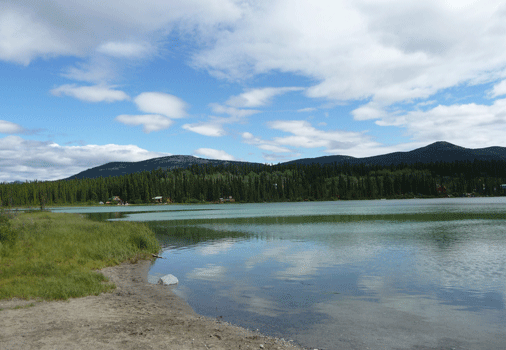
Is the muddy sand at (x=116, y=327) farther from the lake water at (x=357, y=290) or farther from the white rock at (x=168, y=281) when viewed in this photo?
the white rock at (x=168, y=281)

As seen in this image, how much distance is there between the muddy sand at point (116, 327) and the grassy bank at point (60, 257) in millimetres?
1210

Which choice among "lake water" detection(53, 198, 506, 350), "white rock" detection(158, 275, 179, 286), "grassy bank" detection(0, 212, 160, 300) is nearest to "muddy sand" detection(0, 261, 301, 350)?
"grassy bank" detection(0, 212, 160, 300)

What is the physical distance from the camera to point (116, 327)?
1269 cm

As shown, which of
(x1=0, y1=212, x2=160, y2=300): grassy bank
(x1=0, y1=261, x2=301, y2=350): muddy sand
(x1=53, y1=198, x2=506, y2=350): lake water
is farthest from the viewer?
(x1=0, y1=212, x2=160, y2=300): grassy bank

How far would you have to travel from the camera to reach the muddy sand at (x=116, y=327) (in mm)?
11000

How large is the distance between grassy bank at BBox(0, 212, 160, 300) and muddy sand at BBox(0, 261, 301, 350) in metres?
1.21

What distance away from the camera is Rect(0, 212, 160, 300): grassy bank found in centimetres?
1762

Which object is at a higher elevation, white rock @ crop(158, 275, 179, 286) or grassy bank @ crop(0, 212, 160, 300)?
grassy bank @ crop(0, 212, 160, 300)

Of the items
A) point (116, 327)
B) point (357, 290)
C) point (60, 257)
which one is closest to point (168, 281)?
point (60, 257)

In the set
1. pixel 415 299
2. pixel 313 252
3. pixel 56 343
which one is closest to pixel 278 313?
pixel 415 299

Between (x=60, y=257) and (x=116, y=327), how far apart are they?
15227 mm

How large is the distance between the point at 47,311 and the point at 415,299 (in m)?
17.3

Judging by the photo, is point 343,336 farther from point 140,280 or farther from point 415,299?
point 140,280

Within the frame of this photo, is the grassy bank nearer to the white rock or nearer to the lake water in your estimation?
the white rock
